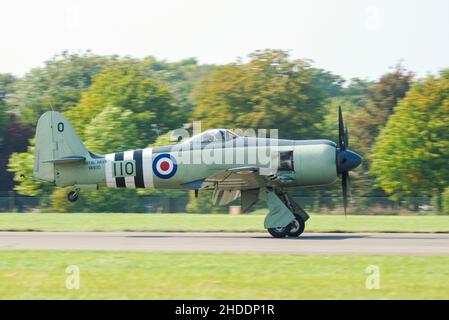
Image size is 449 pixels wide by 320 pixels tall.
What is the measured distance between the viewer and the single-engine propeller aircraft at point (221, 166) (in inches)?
831

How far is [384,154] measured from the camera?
2061 inches

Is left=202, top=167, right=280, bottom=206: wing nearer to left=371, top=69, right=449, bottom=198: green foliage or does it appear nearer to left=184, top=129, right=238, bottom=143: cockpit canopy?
left=184, top=129, right=238, bottom=143: cockpit canopy

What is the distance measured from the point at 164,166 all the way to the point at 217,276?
8.89m

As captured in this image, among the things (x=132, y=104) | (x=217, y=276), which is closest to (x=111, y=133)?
(x=132, y=104)

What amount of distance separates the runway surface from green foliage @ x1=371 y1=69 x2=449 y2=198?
2928cm

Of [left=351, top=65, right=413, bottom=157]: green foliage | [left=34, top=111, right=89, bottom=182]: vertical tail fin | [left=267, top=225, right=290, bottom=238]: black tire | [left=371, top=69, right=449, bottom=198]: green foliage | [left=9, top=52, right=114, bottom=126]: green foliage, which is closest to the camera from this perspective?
[left=267, top=225, right=290, bottom=238]: black tire

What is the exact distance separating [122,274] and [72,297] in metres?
2.03

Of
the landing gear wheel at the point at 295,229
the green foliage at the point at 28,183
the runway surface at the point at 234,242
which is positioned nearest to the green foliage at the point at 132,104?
the green foliage at the point at 28,183

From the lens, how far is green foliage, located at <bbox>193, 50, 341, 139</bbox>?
192 ft

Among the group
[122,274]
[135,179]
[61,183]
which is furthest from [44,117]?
[122,274]

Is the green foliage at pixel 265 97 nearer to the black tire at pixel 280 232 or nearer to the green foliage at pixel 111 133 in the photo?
the green foliage at pixel 111 133

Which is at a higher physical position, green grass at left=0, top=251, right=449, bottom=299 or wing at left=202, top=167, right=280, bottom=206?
wing at left=202, top=167, right=280, bottom=206

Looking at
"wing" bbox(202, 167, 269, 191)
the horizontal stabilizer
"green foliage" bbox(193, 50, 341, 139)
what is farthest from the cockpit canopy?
"green foliage" bbox(193, 50, 341, 139)
